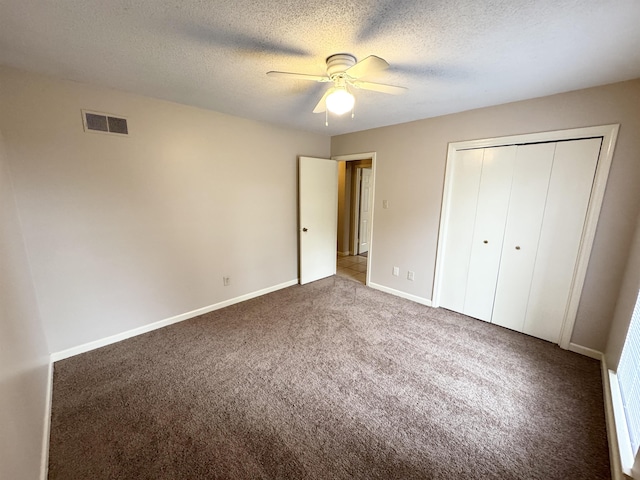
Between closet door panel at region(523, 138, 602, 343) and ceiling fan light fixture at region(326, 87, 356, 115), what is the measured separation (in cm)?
203

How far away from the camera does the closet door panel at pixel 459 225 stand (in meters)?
2.76

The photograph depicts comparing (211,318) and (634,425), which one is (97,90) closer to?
(211,318)

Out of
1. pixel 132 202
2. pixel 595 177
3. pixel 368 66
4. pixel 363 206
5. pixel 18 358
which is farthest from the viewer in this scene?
pixel 363 206

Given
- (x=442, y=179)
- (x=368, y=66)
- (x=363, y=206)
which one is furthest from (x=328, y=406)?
(x=363, y=206)

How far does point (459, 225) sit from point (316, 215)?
1.96 meters

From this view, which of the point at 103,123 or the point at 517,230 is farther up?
the point at 103,123

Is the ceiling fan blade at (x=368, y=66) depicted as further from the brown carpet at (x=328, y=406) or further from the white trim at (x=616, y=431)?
the white trim at (x=616, y=431)

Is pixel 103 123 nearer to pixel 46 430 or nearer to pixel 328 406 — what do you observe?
pixel 46 430

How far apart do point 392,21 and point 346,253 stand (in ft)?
15.3

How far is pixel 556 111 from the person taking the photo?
2199mm

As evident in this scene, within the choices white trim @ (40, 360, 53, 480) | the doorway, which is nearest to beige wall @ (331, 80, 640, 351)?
the doorway

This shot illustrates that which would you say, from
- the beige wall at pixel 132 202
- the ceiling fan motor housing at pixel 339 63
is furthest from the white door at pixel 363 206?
the ceiling fan motor housing at pixel 339 63

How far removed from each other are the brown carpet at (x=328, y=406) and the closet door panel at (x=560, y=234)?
0.29 m

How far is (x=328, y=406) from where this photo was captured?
174 centimetres
